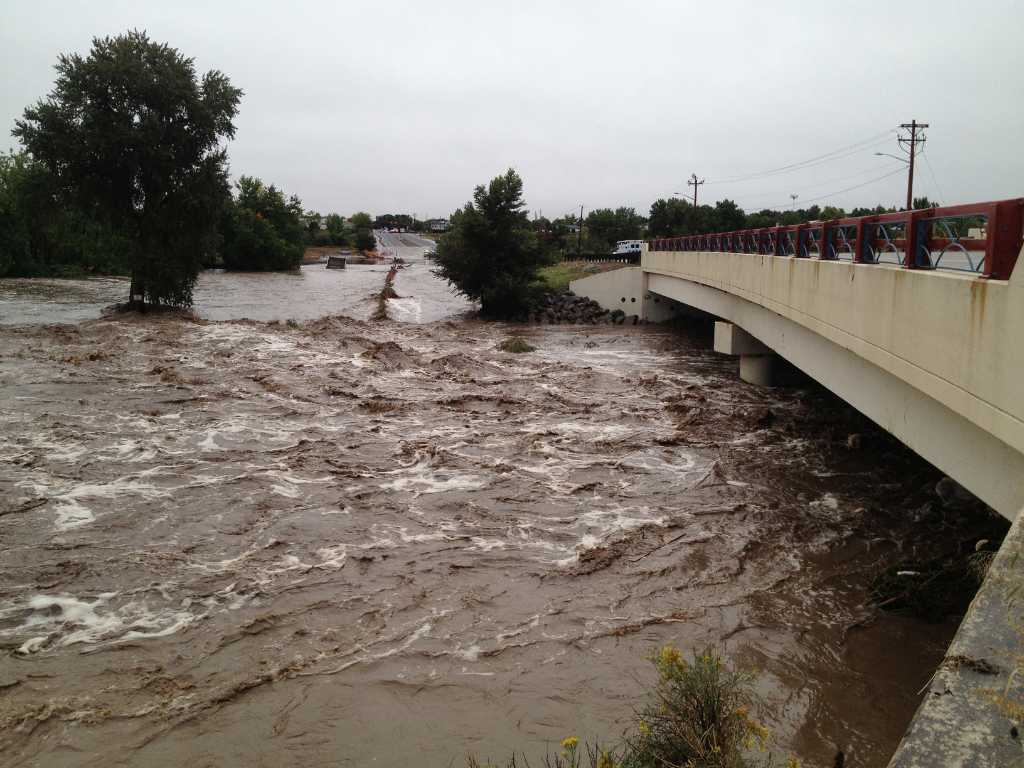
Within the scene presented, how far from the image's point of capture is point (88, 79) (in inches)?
1266

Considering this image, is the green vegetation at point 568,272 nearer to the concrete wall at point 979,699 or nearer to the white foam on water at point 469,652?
the white foam on water at point 469,652

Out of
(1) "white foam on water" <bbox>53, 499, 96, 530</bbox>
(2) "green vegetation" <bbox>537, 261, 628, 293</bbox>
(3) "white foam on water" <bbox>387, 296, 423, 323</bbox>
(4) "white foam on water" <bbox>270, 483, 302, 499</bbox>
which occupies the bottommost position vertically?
(4) "white foam on water" <bbox>270, 483, 302, 499</bbox>

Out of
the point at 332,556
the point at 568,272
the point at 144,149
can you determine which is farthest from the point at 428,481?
the point at 568,272

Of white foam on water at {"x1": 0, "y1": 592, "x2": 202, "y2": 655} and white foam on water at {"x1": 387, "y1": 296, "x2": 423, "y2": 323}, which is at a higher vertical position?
white foam on water at {"x1": 387, "y1": 296, "x2": 423, "y2": 323}

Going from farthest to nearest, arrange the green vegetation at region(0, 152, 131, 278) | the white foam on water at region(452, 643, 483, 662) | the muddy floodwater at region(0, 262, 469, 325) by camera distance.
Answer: the green vegetation at region(0, 152, 131, 278) → the muddy floodwater at region(0, 262, 469, 325) → the white foam on water at region(452, 643, 483, 662)

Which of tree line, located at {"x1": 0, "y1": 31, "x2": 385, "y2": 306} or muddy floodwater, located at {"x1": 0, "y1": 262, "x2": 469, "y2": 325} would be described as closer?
tree line, located at {"x1": 0, "y1": 31, "x2": 385, "y2": 306}

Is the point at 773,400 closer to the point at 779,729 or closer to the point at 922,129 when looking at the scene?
the point at 779,729

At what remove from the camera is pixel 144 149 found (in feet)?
108

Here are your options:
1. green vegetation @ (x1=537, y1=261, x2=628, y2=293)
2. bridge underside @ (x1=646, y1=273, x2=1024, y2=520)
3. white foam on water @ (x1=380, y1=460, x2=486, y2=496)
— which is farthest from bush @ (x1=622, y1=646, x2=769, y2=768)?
green vegetation @ (x1=537, y1=261, x2=628, y2=293)

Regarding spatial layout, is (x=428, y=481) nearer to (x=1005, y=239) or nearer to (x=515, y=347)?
(x=1005, y=239)

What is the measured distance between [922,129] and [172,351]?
1776 inches

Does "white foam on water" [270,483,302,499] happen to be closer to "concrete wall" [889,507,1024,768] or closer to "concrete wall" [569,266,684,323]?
"concrete wall" [889,507,1024,768]

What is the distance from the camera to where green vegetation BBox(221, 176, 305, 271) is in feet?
255

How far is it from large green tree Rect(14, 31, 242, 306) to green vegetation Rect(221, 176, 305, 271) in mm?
39194
